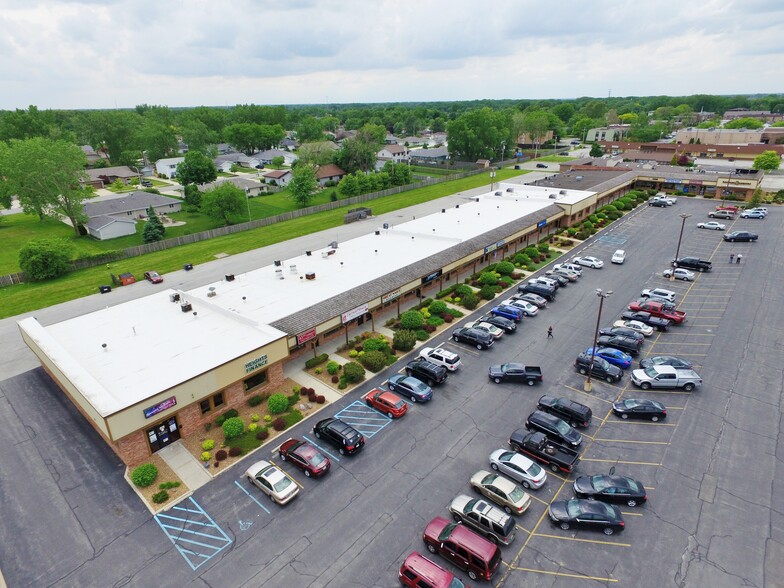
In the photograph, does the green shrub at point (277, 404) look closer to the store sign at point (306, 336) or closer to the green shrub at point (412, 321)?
the store sign at point (306, 336)

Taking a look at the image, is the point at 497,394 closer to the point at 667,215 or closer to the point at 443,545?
the point at 443,545

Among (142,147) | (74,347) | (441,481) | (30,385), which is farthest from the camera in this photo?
(142,147)

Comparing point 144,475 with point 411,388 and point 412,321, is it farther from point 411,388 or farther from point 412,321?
point 412,321

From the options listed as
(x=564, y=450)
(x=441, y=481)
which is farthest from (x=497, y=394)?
(x=441, y=481)

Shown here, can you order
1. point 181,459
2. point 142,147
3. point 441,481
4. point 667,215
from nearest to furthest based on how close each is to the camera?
point 441,481 → point 181,459 → point 667,215 → point 142,147

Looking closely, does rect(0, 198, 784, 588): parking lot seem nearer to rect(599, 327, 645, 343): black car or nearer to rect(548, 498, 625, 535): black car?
rect(548, 498, 625, 535): black car
